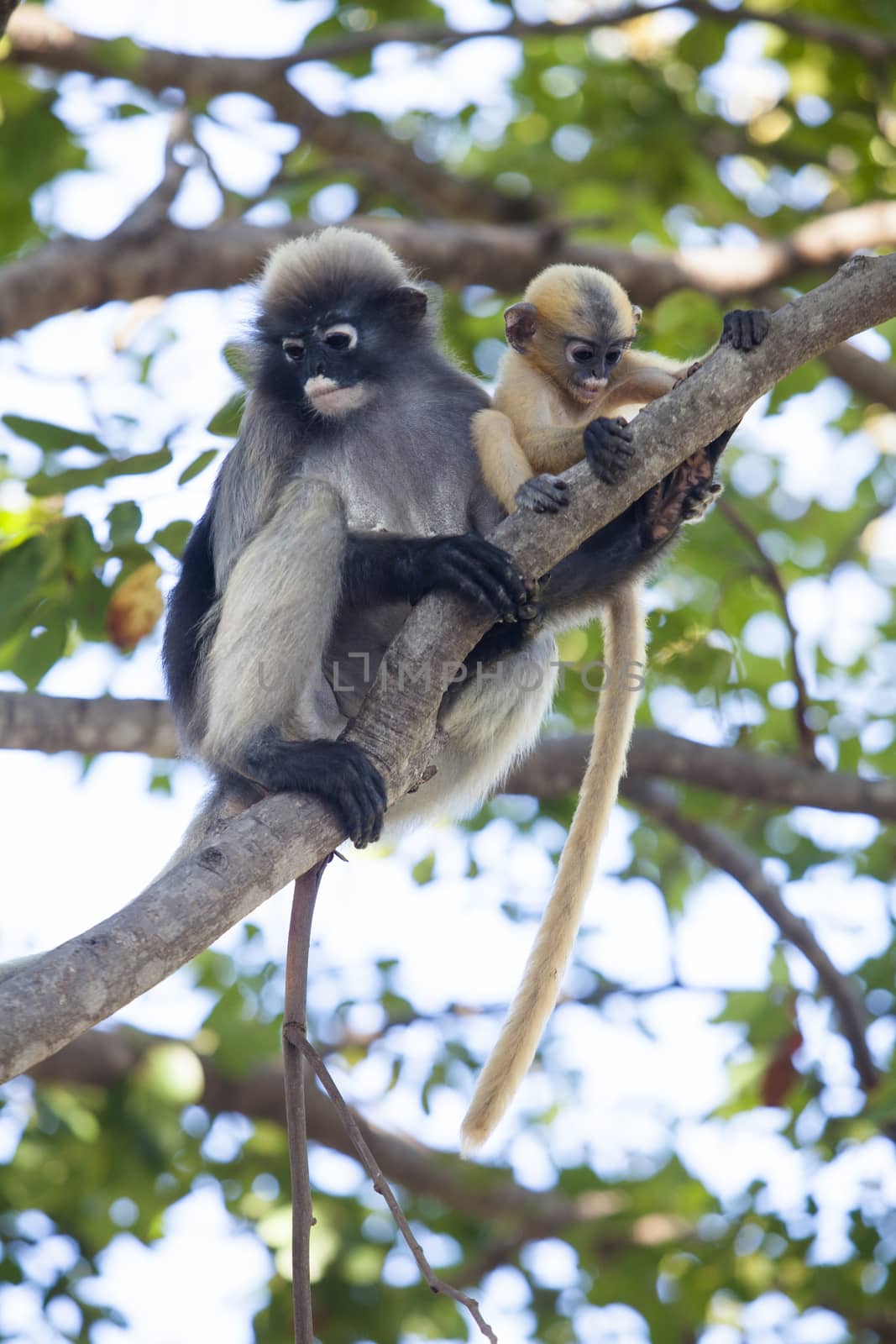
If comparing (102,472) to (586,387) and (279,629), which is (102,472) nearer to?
(279,629)

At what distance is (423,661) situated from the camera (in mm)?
3211

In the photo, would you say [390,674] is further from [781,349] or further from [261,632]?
[781,349]

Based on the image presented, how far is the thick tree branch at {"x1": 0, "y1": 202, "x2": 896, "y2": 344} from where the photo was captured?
20.0 ft

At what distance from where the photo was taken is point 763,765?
554cm

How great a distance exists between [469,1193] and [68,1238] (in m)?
1.70

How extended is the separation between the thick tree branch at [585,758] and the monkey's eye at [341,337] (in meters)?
1.57

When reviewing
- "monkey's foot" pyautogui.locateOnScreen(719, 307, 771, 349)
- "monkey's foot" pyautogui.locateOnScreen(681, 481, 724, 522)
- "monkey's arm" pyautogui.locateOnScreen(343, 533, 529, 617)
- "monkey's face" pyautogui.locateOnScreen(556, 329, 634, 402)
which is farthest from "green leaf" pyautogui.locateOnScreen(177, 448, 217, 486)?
"monkey's foot" pyautogui.locateOnScreen(719, 307, 771, 349)

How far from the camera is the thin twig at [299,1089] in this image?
8.77 ft

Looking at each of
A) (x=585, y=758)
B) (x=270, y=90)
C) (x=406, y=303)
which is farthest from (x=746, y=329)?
(x=270, y=90)

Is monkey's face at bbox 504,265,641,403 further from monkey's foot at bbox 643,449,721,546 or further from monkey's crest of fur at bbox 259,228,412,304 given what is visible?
monkey's crest of fur at bbox 259,228,412,304

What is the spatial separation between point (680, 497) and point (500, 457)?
0.48m

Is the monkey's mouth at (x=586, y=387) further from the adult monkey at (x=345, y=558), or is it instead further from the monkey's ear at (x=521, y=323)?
the adult monkey at (x=345, y=558)

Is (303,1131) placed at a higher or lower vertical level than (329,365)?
lower

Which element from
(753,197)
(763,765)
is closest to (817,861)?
(763,765)
